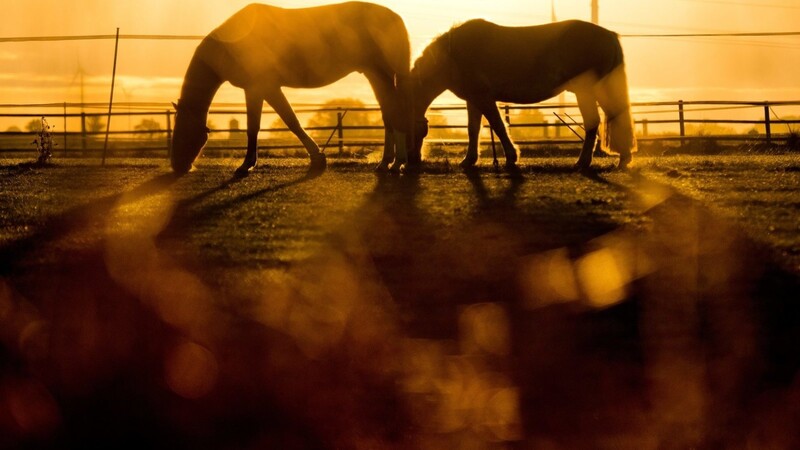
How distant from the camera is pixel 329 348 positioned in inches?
152

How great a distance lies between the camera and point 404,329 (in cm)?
405

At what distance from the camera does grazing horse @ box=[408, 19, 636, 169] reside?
1195 centimetres

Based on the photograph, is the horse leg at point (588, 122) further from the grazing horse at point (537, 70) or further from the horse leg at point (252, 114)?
the horse leg at point (252, 114)

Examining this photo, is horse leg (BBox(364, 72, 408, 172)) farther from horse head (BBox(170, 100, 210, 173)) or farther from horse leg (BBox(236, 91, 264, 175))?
horse head (BBox(170, 100, 210, 173))

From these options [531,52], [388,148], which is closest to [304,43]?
[388,148]

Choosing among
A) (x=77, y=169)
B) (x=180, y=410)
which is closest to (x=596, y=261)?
(x=180, y=410)

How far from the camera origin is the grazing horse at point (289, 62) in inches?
454

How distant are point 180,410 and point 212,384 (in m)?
0.23

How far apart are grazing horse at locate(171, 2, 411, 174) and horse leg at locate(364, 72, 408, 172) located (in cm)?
1

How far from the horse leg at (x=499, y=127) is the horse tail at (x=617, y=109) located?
3.77ft

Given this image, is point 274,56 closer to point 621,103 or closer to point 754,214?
point 621,103

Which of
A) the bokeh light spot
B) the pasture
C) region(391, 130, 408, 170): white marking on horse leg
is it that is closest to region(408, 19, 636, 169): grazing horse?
region(391, 130, 408, 170): white marking on horse leg

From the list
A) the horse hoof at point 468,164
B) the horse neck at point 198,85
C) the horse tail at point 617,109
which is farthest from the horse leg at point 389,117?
the horse tail at point 617,109

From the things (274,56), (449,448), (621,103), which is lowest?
(449,448)
